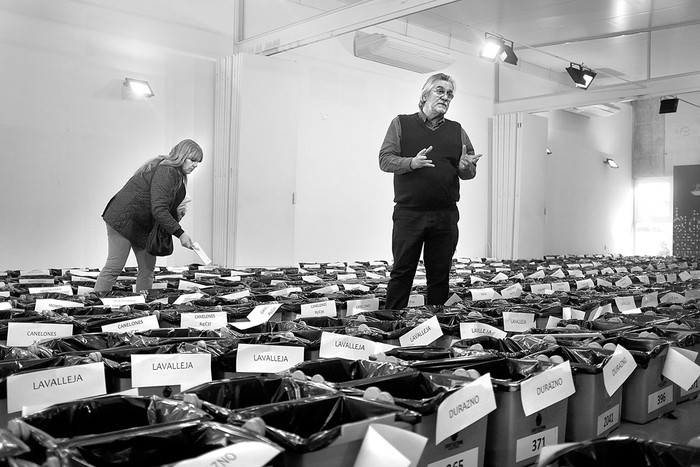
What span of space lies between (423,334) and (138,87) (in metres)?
5.37

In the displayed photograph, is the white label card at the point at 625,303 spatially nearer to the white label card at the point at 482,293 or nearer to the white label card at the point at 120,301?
the white label card at the point at 482,293

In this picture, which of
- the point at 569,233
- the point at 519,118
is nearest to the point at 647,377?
the point at 519,118

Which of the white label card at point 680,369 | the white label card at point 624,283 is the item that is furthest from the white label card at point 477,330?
A: the white label card at point 624,283

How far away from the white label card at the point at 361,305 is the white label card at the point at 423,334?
95 centimetres

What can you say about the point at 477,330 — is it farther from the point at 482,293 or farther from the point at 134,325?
the point at 482,293

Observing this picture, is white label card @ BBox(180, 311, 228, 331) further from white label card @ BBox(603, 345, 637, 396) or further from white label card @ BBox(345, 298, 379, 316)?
white label card @ BBox(603, 345, 637, 396)

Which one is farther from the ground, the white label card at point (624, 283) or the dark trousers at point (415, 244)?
the dark trousers at point (415, 244)

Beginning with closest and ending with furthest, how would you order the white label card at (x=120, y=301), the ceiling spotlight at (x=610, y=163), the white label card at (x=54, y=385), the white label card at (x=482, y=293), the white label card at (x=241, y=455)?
the white label card at (x=241, y=455) < the white label card at (x=54, y=385) < the white label card at (x=120, y=301) < the white label card at (x=482, y=293) < the ceiling spotlight at (x=610, y=163)

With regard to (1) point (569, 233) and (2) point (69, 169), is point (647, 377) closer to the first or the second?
(2) point (69, 169)

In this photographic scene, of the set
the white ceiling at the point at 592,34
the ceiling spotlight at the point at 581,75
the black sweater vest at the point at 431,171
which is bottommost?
the black sweater vest at the point at 431,171

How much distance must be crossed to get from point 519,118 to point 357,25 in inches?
203

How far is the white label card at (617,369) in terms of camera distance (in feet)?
5.99

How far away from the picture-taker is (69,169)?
21.7ft

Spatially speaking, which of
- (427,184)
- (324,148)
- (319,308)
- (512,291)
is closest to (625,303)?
(512,291)
